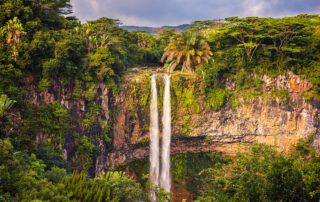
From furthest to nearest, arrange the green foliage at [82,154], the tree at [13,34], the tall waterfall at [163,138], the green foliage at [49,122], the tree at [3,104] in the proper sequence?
the tall waterfall at [163,138] < the green foliage at [82,154] < the tree at [13,34] < the green foliage at [49,122] < the tree at [3,104]

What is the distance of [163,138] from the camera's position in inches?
1091

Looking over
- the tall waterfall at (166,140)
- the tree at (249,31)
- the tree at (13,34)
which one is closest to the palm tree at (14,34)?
the tree at (13,34)

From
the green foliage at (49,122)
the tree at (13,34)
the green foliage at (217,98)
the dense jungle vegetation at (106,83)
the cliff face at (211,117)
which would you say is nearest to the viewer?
the dense jungle vegetation at (106,83)

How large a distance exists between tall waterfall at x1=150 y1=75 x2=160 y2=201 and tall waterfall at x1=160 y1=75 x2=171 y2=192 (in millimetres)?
498

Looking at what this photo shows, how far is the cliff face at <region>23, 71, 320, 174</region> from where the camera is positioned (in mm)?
25953

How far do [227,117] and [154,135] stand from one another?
233 inches

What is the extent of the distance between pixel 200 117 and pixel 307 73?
8.57m

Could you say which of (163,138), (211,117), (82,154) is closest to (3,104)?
(82,154)

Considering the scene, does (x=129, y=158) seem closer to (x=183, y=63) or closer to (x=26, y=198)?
(x=183, y=63)

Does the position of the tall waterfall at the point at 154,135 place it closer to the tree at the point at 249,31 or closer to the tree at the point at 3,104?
the tree at the point at 249,31

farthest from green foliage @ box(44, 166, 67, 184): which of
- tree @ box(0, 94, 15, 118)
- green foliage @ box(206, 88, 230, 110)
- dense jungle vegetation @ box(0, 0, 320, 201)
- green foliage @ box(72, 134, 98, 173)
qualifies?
green foliage @ box(206, 88, 230, 110)

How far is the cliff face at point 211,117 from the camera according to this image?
26.0m

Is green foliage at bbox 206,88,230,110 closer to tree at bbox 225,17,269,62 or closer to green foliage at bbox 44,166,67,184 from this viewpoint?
tree at bbox 225,17,269,62

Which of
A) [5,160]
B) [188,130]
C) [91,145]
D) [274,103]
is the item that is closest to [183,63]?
[188,130]
